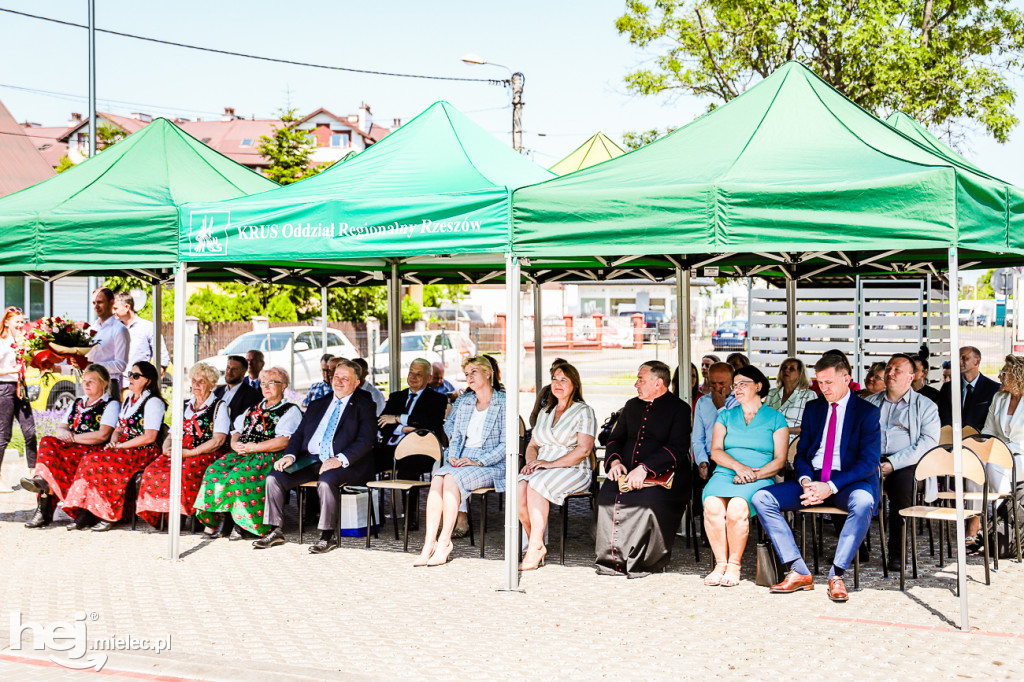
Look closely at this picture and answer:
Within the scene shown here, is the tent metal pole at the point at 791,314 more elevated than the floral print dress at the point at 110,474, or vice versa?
the tent metal pole at the point at 791,314

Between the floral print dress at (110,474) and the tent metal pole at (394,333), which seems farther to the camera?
the tent metal pole at (394,333)

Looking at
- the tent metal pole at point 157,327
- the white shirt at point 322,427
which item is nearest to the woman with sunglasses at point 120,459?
the white shirt at point 322,427

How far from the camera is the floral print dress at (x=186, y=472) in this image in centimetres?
816

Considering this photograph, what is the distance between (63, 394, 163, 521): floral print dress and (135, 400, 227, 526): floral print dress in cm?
19

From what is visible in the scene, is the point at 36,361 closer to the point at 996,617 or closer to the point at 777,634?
the point at 777,634

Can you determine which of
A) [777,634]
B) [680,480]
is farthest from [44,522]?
[777,634]

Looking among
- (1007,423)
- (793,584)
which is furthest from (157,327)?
(1007,423)

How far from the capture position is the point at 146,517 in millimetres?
8469

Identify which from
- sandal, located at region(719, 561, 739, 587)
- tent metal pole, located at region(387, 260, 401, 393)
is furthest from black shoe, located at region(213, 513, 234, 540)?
sandal, located at region(719, 561, 739, 587)

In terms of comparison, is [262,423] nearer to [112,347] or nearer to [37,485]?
[37,485]

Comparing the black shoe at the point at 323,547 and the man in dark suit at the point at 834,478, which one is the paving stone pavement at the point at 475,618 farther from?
the man in dark suit at the point at 834,478

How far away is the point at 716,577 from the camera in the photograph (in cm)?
658

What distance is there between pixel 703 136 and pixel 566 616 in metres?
3.47

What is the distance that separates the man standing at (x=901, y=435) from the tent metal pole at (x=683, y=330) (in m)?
1.79
